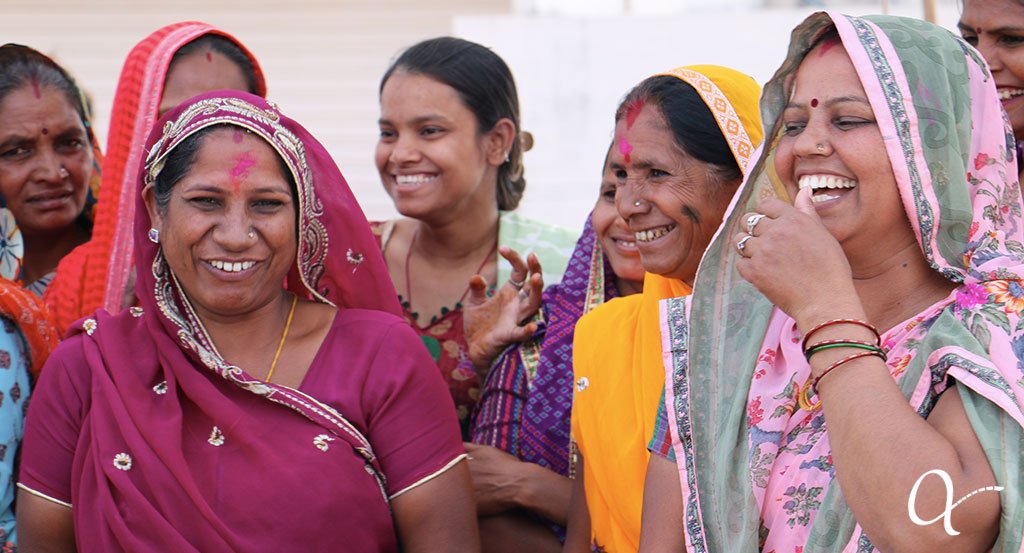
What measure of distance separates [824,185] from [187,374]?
1.50 metres

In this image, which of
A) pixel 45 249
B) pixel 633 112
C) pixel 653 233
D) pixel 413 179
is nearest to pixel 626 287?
pixel 653 233

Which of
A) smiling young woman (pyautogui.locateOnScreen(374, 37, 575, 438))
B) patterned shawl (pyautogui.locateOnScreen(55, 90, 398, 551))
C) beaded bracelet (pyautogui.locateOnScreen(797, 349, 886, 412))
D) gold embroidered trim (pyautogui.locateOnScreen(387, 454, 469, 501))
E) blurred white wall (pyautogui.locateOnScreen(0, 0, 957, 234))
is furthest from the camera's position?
blurred white wall (pyautogui.locateOnScreen(0, 0, 957, 234))

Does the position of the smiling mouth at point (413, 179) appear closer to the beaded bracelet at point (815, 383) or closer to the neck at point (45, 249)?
the neck at point (45, 249)

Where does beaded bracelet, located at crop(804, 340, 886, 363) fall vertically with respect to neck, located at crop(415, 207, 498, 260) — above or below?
above

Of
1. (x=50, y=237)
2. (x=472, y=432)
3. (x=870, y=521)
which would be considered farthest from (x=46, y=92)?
(x=870, y=521)

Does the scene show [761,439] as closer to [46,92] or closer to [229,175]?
[229,175]

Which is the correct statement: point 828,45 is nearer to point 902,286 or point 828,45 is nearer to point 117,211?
point 902,286

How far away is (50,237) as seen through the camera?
4070 millimetres

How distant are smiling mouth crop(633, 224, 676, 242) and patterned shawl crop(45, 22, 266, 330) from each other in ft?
4.65

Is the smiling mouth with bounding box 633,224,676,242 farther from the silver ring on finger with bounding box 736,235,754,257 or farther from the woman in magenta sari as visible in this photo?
the silver ring on finger with bounding box 736,235,754,257

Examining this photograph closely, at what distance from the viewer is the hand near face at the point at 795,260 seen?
7.33 feet

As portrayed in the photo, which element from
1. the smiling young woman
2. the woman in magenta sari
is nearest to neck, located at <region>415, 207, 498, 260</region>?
the smiling young woman

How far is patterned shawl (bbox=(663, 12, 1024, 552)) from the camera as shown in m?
2.15

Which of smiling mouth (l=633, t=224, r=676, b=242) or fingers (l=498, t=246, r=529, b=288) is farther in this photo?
fingers (l=498, t=246, r=529, b=288)
